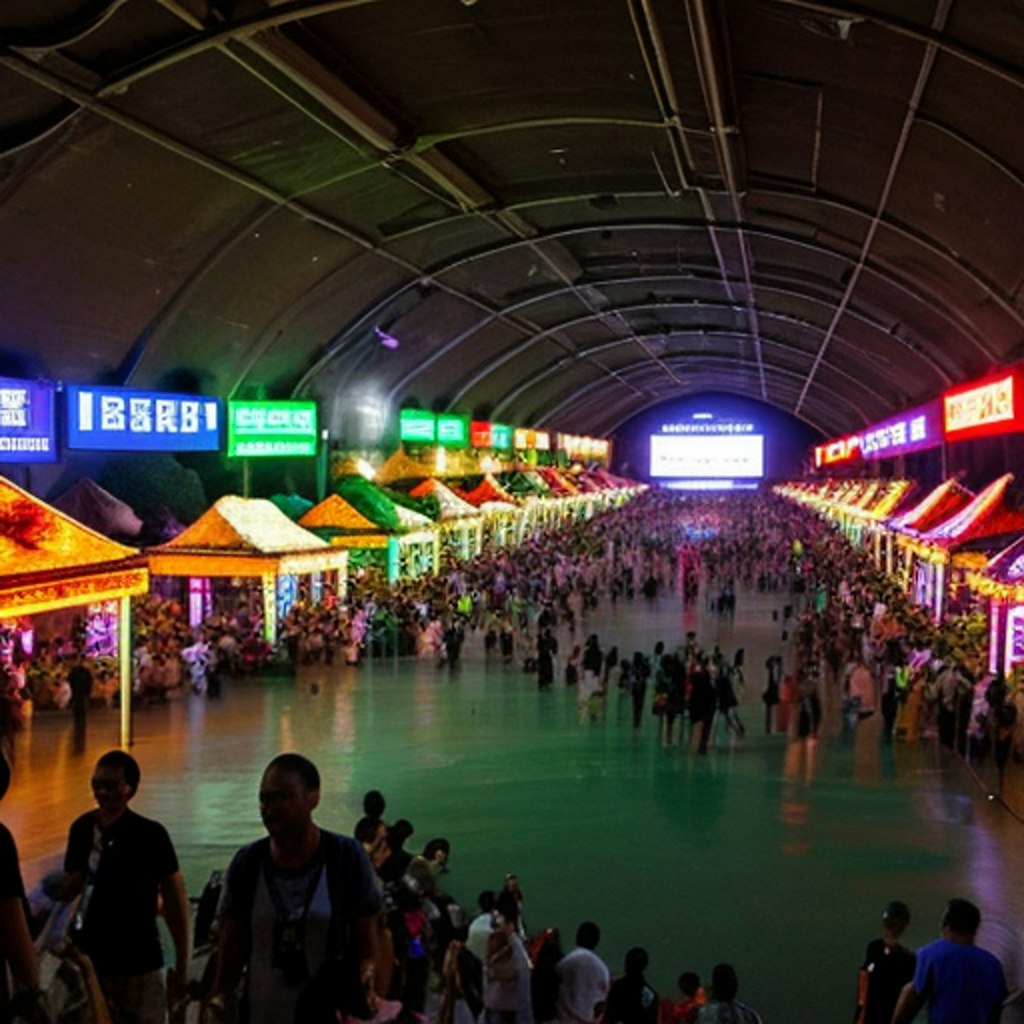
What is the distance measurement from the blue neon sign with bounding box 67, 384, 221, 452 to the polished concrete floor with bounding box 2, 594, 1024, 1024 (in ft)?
16.0

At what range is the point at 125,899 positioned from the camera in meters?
5.11

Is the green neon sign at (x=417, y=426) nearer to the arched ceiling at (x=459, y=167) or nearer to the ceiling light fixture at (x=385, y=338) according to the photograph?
the arched ceiling at (x=459, y=167)

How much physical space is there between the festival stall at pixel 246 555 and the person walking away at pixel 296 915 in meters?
20.7

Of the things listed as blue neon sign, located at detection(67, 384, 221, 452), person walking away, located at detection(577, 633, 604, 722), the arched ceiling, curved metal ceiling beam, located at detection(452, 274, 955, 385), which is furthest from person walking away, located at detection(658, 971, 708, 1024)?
curved metal ceiling beam, located at detection(452, 274, 955, 385)

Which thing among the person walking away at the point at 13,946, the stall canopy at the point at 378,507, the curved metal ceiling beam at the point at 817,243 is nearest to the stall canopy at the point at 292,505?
the stall canopy at the point at 378,507

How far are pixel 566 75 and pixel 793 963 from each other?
12.1 meters

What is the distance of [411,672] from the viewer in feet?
82.5

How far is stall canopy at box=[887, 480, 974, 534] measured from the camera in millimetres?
29078

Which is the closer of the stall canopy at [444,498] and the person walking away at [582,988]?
the person walking away at [582,988]

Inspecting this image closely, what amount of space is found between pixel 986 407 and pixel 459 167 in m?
9.11

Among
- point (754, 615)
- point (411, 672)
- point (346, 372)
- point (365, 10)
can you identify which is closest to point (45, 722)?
point (411, 672)

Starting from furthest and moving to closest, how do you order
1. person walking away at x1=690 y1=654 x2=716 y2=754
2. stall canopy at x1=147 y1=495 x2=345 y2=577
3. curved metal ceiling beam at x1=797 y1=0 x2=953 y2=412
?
stall canopy at x1=147 y1=495 x2=345 y2=577 → person walking away at x1=690 y1=654 x2=716 y2=754 → curved metal ceiling beam at x1=797 y1=0 x2=953 y2=412

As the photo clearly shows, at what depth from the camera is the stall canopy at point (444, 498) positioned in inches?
1532

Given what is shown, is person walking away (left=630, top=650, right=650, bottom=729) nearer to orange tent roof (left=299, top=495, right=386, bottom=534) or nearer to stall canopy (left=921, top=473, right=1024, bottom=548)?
stall canopy (left=921, top=473, right=1024, bottom=548)
